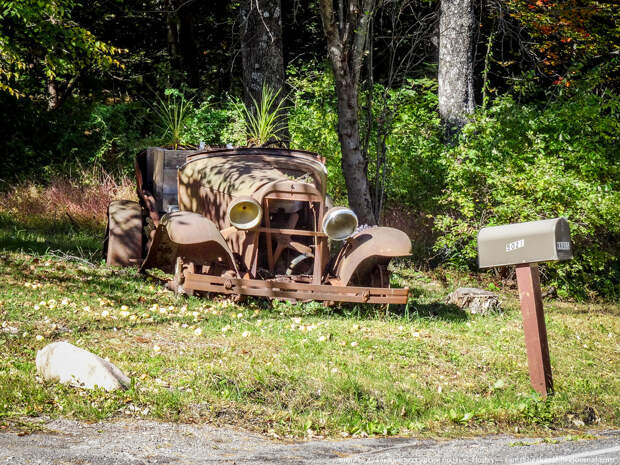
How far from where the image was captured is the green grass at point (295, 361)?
5.12 metres

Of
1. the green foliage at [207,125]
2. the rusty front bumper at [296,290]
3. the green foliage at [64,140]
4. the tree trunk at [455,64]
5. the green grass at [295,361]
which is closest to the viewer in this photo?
the green grass at [295,361]

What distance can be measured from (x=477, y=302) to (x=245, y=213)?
122 inches

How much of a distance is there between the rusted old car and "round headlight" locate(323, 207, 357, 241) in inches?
0.4

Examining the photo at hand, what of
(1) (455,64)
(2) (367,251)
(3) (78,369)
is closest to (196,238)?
(2) (367,251)

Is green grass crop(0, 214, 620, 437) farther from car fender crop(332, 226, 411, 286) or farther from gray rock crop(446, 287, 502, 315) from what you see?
car fender crop(332, 226, 411, 286)

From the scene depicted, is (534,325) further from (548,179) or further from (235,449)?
(548,179)

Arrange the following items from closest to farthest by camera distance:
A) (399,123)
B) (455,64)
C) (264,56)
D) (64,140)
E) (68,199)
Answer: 1. (455,64)
2. (399,123)
3. (264,56)
4. (68,199)
5. (64,140)

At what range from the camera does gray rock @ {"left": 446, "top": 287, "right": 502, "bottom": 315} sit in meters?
9.34

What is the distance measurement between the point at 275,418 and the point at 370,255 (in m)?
3.45

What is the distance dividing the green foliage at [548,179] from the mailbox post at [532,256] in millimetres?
5295

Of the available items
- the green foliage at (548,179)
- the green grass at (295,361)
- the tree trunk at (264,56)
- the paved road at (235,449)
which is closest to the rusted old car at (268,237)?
the green grass at (295,361)

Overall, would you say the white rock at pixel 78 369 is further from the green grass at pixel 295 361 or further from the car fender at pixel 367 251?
the car fender at pixel 367 251

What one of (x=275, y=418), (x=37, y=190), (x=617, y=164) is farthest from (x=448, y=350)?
(x=37, y=190)

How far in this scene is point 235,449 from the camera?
4.43 metres
